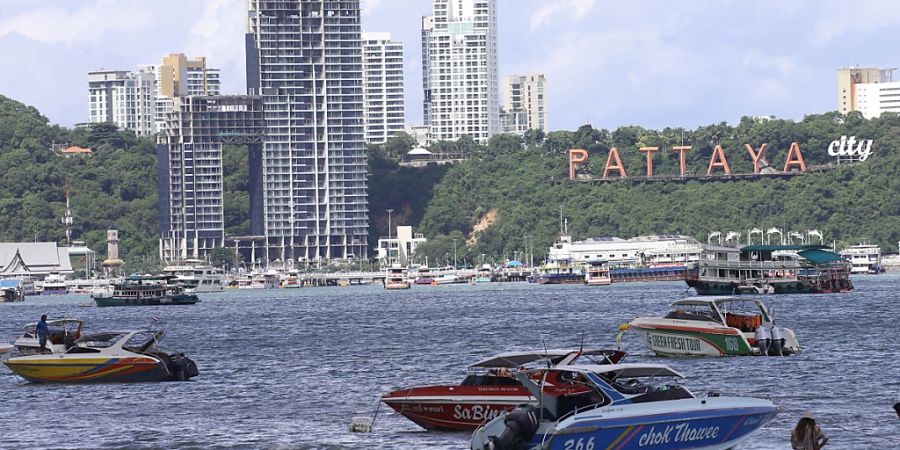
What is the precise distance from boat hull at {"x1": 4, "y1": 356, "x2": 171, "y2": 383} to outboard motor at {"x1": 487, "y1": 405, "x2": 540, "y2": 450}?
31.8 meters

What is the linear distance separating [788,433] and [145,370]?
31371 millimetres

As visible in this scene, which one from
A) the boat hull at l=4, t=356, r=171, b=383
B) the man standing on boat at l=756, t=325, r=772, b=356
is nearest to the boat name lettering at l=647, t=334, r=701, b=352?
the man standing on boat at l=756, t=325, r=772, b=356

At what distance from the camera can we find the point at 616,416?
161ft

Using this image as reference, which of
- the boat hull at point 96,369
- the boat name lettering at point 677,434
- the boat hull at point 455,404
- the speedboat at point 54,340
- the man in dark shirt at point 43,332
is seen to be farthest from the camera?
the speedboat at point 54,340

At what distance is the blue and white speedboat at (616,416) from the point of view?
48812mm

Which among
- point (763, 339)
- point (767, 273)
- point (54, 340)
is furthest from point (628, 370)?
point (767, 273)

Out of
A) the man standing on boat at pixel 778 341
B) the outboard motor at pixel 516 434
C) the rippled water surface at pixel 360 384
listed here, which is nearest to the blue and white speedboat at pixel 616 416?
the outboard motor at pixel 516 434

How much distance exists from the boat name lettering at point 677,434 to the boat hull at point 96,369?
33456 millimetres

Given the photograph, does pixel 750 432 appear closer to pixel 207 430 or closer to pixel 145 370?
pixel 207 430

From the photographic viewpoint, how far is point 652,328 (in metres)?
84.8

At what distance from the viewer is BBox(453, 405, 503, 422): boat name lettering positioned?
56688 millimetres

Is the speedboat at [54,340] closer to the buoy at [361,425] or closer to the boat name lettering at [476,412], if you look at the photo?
the buoy at [361,425]

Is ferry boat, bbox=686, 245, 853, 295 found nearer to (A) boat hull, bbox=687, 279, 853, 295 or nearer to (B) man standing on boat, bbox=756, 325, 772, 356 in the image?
(A) boat hull, bbox=687, 279, 853, 295

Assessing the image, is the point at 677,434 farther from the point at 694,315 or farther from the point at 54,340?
the point at 54,340
